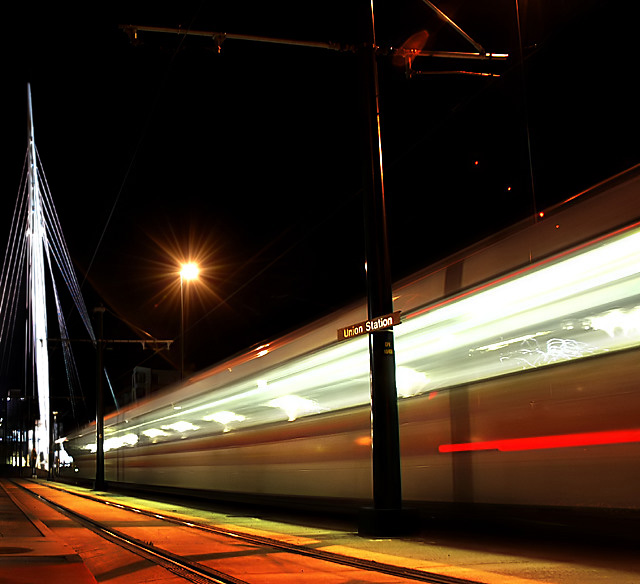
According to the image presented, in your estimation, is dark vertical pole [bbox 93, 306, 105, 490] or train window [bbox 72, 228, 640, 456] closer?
train window [bbox 72, 228, 640, 456]

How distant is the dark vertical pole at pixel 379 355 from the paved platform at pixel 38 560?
3.15 m

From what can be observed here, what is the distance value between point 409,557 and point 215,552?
6.86 ft

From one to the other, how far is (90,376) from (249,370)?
180 feet

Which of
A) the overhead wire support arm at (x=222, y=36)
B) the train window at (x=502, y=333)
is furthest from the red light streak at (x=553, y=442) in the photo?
the overhead wire support arm at (x=222, y=36)

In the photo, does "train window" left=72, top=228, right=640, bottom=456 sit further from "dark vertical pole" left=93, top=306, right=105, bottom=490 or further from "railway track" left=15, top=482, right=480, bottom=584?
"dark vertical pole" left=93, top=306, right=105, bottom=490

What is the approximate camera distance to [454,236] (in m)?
19.2

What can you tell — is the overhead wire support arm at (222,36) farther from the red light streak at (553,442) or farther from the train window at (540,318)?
the red light streak at (553,442)

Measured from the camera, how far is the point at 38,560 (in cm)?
771

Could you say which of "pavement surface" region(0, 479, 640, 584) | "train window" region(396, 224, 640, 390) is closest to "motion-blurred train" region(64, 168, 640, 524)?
"train window" region(396, 224, 640, 390)

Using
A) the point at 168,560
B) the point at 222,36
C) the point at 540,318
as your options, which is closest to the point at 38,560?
the point at 168,560

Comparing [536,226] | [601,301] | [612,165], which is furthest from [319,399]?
[612,165]

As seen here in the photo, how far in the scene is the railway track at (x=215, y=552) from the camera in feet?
20.2

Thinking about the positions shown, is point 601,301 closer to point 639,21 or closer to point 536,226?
point 536,226

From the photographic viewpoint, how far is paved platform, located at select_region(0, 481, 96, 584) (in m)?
6.62
